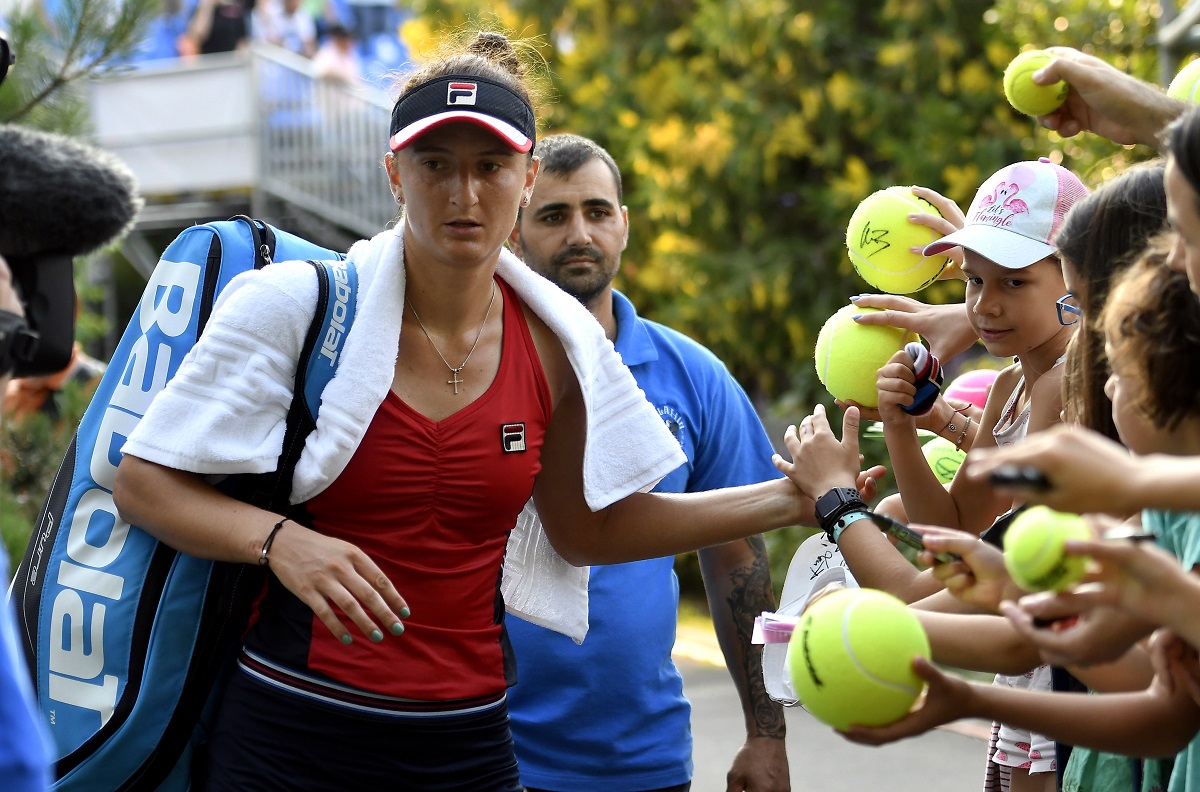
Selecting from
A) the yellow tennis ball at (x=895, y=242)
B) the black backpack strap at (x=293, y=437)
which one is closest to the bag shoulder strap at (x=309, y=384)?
the black backpack strap at (x=293, y=437)

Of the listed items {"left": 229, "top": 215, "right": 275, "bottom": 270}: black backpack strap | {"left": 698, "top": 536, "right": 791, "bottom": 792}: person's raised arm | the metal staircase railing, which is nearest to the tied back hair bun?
{"left": 229, "top": 215, "right": 275, "bottom": 270}: black backpack strap

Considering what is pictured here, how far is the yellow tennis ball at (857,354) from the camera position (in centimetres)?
302

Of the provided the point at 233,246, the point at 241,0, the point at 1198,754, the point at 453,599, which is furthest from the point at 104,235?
the point at 241,0

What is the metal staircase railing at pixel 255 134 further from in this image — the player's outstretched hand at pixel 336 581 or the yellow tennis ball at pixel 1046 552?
the yellow tennis ball at pixel 1046 552

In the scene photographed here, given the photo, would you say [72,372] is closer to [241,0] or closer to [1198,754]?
[1198,754]

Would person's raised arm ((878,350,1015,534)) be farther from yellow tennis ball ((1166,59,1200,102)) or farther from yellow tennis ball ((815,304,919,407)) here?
yellow tennis ball ((1166,59,1200,102))

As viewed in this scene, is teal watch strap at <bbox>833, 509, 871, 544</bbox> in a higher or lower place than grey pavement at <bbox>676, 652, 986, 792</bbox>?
higher

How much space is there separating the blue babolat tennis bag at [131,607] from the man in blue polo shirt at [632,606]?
1071mm

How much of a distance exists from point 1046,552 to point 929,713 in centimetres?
41

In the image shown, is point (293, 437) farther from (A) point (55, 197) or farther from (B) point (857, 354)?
(B) point (857, 354)

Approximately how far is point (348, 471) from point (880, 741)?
3.60ft

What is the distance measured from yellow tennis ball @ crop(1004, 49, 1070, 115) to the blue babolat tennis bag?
4.77 feet

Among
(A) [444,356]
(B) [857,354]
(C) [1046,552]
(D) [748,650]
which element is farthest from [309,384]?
(D) [748,650]

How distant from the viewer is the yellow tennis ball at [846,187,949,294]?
125 inches
